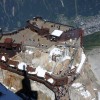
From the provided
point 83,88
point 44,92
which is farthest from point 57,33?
point 44,92

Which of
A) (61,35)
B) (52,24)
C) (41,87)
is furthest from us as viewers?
(52,24)

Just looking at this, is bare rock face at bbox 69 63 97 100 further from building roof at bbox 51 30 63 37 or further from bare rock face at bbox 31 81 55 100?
building roof at bbox 51 30 63 37

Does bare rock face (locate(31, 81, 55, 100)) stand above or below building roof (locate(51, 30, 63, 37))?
below

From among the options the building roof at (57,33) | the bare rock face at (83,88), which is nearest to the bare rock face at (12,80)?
the bare rock face at (83,88)

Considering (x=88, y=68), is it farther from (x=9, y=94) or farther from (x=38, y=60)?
(x=9, y=94)

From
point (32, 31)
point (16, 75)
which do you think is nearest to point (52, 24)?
point (32, 31)

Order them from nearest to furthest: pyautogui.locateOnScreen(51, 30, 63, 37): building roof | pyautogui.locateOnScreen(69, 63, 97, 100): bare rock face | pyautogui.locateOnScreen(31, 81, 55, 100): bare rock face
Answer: pyautogui.locateOnScreen(31, 81, 55, 100): bare rock face
pyautogui.locateOnScreen(69, 63, 97, 100): bare rock face
pyautogui.locateOnScreen(51, 30, 63, 37): building roof

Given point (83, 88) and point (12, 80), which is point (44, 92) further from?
point (83, 88)

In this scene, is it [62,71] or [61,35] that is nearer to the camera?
[62,71]

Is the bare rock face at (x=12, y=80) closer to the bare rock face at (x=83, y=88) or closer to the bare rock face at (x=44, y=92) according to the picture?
the bare rock face at (x=44, y=92)

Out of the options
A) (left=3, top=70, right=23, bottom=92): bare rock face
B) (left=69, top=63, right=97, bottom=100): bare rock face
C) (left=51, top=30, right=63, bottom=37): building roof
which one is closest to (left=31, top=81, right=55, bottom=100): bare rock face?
(left=69, top=63, right=97, bottom=100): bare rock face

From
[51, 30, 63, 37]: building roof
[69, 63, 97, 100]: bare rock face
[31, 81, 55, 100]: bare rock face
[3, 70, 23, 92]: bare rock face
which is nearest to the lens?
[31, 81, 55, 100]: bare rock face
